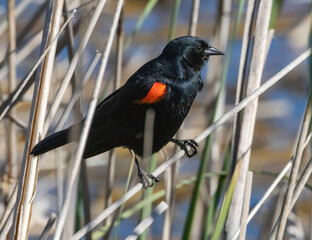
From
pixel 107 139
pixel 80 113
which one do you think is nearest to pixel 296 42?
pixel 107 139

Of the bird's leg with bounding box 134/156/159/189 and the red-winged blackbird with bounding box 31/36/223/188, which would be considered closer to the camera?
the bird's leg with bounding box 134/156/159/189

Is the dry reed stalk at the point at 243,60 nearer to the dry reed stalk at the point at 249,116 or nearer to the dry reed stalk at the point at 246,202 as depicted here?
the dry reed stalk at the point at 249,116

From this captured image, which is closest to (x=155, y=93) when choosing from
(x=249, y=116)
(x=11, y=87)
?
(x=249, y=116)

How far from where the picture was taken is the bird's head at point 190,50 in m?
2.15

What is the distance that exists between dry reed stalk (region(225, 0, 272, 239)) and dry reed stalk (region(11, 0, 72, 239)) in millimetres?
555

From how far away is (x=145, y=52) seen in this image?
4.14 metres

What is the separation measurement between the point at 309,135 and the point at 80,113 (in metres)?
0.62

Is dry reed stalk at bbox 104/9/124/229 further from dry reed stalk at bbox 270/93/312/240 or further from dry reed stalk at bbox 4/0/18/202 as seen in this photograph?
dry reed stalk at bbox 270/93/312/240

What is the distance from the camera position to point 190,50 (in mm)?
2174

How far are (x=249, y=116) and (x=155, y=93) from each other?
38cm

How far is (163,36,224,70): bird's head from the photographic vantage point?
2152 millimetres

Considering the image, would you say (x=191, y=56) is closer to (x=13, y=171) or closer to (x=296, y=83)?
(x=13, y=171)

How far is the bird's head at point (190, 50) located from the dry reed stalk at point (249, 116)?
0.43m

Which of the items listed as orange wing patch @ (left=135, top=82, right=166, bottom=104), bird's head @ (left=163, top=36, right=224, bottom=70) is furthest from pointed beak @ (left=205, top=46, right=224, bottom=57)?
orange wing patch @ (left=135, top=82, right=166, bottom=104)
